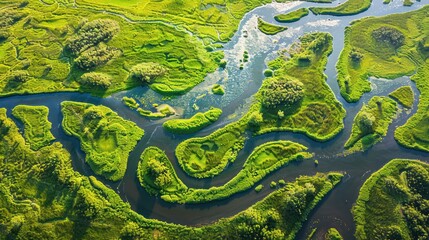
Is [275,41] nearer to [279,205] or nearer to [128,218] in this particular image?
[279,205]

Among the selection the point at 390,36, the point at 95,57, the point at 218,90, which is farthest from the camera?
the point at 390,36

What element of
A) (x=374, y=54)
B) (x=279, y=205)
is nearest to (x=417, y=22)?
(x=374, y=54)

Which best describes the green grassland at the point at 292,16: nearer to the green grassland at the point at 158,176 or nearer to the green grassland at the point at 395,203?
the green grassland at the point at 395,203

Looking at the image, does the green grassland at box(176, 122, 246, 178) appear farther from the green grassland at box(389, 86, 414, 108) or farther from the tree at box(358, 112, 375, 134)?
the green grassland at box(389, 86, 414, 108)

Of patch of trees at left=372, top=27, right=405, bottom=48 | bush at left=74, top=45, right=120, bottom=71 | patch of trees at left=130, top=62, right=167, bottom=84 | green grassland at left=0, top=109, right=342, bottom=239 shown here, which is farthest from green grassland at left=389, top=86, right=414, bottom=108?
bush at left=74, top=45, right=120, bottom=71

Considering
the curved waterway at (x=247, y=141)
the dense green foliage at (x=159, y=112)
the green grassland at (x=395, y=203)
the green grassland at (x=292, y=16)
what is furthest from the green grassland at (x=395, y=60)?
the dense green foliage at (x=159, y=112)

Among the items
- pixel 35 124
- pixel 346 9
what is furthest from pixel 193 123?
pixel 346 9

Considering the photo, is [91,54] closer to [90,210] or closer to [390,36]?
[90,210]
